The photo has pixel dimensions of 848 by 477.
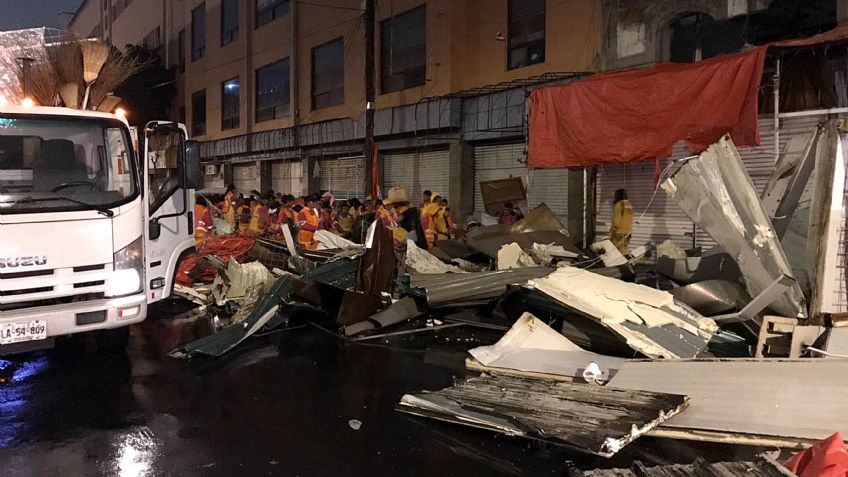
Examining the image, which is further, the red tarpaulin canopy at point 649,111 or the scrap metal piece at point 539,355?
the red tarpaulin canopy at point 649,111

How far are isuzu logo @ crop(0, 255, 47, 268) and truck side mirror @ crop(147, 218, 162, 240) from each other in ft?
3.22

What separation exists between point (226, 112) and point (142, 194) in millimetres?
23639

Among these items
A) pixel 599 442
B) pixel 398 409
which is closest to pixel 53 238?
pixel 398 409

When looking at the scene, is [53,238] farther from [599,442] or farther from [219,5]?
[219,5]

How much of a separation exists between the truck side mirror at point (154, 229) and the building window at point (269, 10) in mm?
18583

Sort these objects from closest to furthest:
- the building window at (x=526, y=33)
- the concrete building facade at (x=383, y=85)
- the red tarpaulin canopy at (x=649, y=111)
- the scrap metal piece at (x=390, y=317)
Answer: the scrap metal piece at (x=390, y=317), the red tarpaulin canopy at (x=649, y=111), the concrete building facade at (x=383, y=85), the building window at (x=526, y=33)

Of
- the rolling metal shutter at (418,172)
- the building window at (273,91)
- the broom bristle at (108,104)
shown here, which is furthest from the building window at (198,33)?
the broom bristle at (108,104)

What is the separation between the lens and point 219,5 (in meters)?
27.0

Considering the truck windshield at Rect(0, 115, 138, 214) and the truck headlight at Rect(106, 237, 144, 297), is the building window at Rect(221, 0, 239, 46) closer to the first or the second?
the truck windshield at Rect(0, 115, 138, 214)

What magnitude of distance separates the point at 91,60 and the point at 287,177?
16.5 metres

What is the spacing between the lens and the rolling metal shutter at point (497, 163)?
13.8m

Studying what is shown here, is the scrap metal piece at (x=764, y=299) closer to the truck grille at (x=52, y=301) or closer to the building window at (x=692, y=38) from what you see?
the truck grille at (x=52, y=301)

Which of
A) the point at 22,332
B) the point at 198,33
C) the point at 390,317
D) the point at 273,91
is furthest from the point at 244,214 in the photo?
the point at 198,33

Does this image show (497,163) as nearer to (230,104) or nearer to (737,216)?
(737,216)
